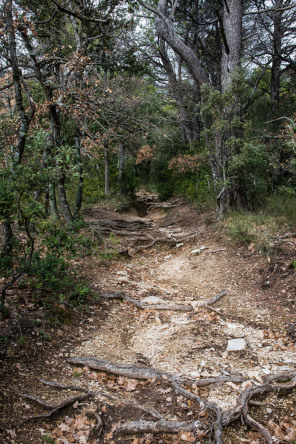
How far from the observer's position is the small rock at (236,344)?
440 centimetres

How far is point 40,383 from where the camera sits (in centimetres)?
346

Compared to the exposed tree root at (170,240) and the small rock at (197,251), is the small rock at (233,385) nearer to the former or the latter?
the small rock at (197,251)

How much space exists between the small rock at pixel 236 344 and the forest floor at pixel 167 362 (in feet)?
0.09

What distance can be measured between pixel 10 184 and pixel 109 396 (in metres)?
2.72

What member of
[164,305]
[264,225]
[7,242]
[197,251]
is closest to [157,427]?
[7,242]

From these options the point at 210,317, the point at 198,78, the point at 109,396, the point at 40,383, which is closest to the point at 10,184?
the point at 40,383

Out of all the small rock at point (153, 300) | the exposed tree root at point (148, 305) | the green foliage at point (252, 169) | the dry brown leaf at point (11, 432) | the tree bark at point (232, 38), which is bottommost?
the small rock at point (153, 300)

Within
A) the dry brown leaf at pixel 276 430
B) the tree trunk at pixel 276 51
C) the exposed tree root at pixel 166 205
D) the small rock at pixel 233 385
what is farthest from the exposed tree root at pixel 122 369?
the exposed tree root at pixel 166 205

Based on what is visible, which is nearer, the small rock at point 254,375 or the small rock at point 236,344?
the small rock at point 254,375

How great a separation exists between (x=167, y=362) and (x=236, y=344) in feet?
3.63

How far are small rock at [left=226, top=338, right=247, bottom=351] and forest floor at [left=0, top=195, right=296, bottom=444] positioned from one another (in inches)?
1.1

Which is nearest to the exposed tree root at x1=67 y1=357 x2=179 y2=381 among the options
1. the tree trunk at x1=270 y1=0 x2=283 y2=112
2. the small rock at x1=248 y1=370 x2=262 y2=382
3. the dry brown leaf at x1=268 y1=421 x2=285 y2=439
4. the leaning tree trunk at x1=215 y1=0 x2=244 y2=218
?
the small rock at x1=248 y1=370 x2=262 y2=382

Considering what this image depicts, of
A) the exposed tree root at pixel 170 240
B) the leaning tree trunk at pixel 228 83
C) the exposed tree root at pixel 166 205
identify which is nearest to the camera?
the leaning tree trunk at pixel 228 83

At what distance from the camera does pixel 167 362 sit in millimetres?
4195
